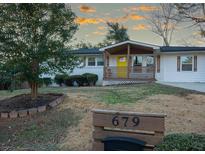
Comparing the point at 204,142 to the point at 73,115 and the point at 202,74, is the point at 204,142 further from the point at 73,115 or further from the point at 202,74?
the point at 202,74

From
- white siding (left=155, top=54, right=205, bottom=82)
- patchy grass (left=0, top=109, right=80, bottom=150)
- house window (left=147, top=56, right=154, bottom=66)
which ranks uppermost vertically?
house window (left=147, top=56, right=154, bottom=66)

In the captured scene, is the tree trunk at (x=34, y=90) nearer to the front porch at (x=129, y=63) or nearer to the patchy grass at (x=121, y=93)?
the patchy grass at (x=121, y=93)

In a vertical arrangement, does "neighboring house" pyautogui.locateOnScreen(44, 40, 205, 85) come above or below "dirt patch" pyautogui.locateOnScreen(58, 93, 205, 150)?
above

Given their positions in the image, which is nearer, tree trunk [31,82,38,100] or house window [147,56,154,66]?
tree trunk [31,82,38,100]

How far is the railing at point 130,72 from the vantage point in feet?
61.2

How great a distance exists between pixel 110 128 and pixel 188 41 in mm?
19350

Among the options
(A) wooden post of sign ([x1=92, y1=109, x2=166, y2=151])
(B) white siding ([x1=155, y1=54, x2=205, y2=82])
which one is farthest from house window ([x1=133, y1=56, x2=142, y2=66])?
(A) wooden post of sign ([x1=92, y1=109, x2=166, y2=151])

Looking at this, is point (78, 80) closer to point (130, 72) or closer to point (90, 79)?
point (90, 79)

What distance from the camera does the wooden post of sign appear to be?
375 centimetres

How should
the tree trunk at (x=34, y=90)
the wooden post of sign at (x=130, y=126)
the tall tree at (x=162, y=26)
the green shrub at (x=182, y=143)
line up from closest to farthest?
the green shrub at (x=182, y=143)
the wooden post of sign at (x=130, y=126)
the tree trunk at (x=34, y=90)
the tall tree at (x=162, y=26)

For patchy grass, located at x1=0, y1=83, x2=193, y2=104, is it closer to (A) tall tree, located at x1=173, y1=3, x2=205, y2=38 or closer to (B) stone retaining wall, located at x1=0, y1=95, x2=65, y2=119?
(B) stone retaining wall, located at x1=0, y1=95, x2=65, y2=119

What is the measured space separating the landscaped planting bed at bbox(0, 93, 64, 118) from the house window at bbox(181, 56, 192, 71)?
13.0 metres

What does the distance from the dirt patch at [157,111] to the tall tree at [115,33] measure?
23.9 m

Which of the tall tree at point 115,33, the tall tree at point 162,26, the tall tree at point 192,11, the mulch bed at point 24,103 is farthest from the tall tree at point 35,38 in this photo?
the tall tree at point 115,33
